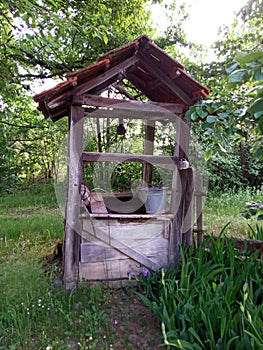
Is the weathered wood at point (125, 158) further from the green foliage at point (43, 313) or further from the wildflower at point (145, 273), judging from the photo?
the green foliage at point (43, 313)

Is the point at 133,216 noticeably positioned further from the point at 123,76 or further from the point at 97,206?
the point at 123,76

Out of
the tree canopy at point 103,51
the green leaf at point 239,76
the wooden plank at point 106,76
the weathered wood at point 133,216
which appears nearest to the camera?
the green leaf at point 239,76

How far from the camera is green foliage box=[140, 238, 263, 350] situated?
1.75 meters

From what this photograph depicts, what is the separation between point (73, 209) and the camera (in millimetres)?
2799

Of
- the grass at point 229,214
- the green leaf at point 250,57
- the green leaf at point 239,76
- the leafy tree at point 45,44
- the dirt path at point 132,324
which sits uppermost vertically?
the leafy tree at point 45,44

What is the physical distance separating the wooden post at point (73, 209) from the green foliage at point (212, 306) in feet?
2.30

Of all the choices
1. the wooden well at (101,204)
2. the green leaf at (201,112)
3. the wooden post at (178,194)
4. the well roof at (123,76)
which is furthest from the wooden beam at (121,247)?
the green leaf at (201,112)

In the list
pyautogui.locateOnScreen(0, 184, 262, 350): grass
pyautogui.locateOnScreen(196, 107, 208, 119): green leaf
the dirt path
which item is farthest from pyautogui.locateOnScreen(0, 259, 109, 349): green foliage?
pyautogui.locateOnScreen(196, 107, 208, 119): green leaf

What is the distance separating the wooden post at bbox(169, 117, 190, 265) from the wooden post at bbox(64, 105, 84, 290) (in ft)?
3.27

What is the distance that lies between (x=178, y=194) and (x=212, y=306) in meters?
1.35

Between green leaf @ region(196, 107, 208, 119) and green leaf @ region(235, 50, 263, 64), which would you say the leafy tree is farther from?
green leaf @ region(235, 50, 263, 64)

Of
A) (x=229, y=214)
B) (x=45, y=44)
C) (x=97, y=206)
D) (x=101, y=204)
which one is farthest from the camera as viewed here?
(x=229, y=214)

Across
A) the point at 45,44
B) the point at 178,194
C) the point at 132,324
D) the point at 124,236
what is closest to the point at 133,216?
the point at 124,236

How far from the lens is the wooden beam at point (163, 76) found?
2.90 meters
